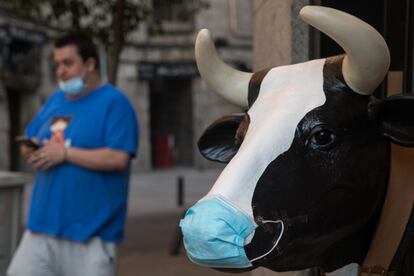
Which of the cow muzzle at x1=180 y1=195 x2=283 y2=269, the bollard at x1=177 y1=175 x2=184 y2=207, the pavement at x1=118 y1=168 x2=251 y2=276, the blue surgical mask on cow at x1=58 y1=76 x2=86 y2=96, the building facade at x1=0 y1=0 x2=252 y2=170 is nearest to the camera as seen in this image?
the cow muzzle at x1=180 y1=195 x2=283 y2=269

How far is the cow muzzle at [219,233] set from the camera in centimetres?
171

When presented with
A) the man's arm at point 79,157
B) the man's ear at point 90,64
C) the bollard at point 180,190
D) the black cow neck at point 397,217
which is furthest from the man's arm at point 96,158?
the bollard at point 180,190

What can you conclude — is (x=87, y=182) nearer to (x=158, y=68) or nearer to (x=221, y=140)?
(x=221, y=140)

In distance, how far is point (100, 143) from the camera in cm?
368

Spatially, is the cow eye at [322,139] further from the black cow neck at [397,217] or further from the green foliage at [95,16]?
the green foliage at [95,16]

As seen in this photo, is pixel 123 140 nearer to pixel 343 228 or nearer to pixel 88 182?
pixel 88 182

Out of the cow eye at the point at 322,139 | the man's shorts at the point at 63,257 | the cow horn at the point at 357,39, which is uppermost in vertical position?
the cow horn at the point at 357,39

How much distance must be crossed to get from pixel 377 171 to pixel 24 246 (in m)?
2.30

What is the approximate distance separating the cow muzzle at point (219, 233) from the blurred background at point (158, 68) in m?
1.17

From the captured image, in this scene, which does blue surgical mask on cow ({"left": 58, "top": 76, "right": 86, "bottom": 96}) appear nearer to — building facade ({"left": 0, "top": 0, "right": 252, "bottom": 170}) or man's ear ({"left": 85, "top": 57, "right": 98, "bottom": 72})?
man's ear ({"left": 85, "top": 57, "right": 98, "bottom": 72})

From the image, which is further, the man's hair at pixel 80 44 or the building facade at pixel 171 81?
the building facade at pixel 171 81

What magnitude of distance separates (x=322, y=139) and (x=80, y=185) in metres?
1.98

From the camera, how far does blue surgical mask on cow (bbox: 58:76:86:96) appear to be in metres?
3.75

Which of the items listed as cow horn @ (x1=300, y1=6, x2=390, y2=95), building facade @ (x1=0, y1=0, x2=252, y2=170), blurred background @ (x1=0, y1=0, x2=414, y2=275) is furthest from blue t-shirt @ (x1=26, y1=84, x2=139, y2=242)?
building facade @ (x1=0, y1=0, x2=252, y2=170)
